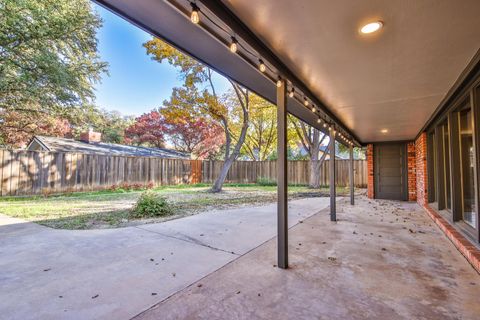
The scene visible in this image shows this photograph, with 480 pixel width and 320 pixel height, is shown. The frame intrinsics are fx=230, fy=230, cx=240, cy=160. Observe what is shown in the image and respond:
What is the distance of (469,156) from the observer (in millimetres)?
3191

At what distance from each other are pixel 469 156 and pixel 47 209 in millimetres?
7912

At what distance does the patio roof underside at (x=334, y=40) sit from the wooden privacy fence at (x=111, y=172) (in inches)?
321

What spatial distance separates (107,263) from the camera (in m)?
2.48

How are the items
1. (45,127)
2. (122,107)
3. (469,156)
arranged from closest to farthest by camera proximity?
(469,156) → (45,127) → (122,107)

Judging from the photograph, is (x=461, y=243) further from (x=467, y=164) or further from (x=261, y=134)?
(x=261, y=134)

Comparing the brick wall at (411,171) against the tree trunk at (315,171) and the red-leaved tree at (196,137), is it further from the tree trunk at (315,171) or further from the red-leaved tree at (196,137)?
the red-leaved tree at (196,137)

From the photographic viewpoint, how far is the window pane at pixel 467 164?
3.16 meters

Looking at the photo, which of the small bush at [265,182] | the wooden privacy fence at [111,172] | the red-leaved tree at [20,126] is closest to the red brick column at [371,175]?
the wooden privacy fence at [111,172]

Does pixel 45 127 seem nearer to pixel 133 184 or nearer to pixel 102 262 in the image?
pixel 133 184

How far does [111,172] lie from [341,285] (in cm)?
966

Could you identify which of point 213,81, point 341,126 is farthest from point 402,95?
point 213,81

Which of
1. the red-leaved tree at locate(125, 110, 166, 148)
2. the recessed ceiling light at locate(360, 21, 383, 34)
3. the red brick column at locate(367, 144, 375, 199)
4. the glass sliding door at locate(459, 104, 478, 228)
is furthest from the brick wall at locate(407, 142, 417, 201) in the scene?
the red-leaved tree at locate(125, 110, 166, 148)

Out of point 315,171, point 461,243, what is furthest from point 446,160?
point 315,171

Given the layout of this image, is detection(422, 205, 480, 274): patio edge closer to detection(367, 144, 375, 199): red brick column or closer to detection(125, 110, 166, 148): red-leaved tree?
detection(367, 144, 375, 199): red brick column
